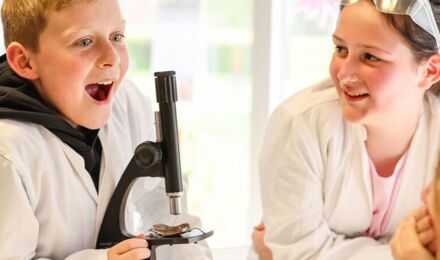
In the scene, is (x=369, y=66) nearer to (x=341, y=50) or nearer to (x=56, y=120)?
(x=341, y=50)

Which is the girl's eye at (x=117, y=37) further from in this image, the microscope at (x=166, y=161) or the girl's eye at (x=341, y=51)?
the girl's eye at (x=341, y=51)

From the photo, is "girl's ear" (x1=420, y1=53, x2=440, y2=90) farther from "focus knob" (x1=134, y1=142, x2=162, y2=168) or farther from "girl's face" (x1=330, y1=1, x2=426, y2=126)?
"focus knob" (x1=134, y1=142, x2=162, y2=168)

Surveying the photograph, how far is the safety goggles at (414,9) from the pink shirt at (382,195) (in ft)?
0.96

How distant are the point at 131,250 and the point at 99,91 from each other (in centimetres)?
27

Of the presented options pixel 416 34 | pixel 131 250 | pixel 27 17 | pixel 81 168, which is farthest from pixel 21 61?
pixel 416 34

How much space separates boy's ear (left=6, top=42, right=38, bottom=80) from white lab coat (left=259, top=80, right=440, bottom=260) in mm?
517

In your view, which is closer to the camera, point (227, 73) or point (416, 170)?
point (416, 170)

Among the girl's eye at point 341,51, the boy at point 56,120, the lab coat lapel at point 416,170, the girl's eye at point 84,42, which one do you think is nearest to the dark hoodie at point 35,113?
the boy at point 56,120

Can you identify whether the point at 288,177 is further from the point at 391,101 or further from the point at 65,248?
the point at 65,248

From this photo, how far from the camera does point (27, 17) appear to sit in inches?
47.9

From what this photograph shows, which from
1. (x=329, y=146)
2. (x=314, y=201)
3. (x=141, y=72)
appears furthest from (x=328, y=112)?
(x=141, y=72)

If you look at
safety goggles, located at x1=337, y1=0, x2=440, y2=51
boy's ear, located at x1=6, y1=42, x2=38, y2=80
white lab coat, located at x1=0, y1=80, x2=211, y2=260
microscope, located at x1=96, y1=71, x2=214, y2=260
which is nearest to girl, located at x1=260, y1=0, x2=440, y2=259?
safety goggles, located at x1=337, y1=0, x2=440, y2=51

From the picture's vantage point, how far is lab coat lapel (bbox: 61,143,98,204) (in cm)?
127

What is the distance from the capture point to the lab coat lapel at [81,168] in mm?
1274
